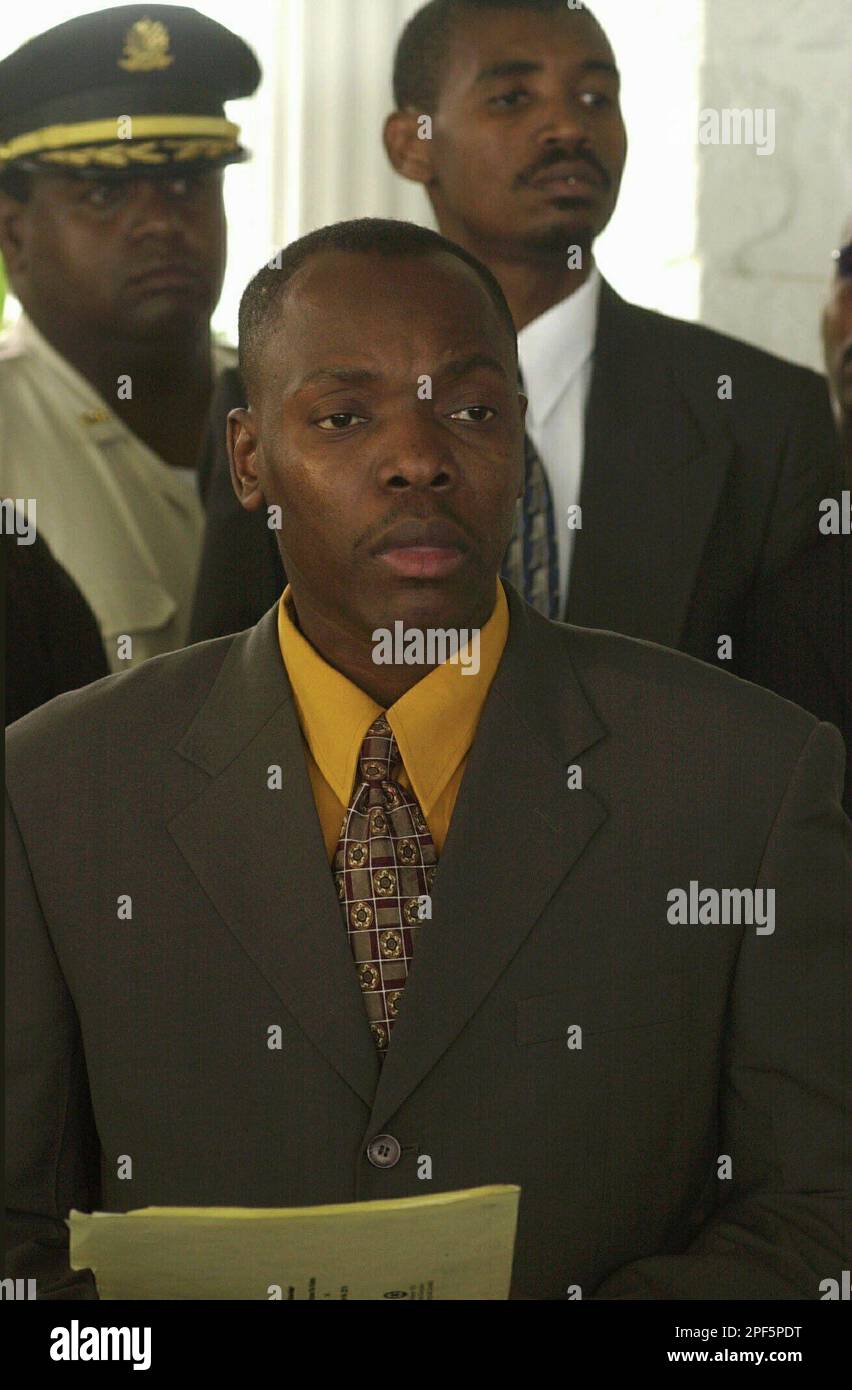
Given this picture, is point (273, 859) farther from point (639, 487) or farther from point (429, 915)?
point (639, 487)

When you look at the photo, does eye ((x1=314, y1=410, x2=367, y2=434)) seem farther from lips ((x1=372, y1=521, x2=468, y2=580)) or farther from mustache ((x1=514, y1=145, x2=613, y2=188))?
mustache ((x1=514, y1=145, x2=613, y2=188))

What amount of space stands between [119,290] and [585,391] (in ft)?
2.08

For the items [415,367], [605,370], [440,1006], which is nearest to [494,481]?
[415,367]

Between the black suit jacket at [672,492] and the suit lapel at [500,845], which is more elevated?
the black suit jacket at [672,492]

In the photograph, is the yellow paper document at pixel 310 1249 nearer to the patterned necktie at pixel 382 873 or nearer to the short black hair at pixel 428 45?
the patterned necktie at pixel 382 873

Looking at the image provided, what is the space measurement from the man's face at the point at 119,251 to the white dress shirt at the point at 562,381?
442 mm

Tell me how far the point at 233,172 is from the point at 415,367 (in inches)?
37.1

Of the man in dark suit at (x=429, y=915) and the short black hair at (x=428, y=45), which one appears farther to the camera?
the short black hair at (x=428, y=45)

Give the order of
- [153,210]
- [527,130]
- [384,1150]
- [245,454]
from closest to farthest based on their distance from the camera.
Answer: [384,1150] → [245,454] → [527,130] → [153,210]

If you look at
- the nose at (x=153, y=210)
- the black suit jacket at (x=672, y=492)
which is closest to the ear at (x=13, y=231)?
the nose at (x=153, y=210)

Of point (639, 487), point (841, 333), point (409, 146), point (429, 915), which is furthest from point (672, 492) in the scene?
point (429, 915)

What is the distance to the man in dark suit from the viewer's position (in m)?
1.48

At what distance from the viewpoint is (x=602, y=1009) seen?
4.93 feet

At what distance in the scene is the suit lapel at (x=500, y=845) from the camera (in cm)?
147
